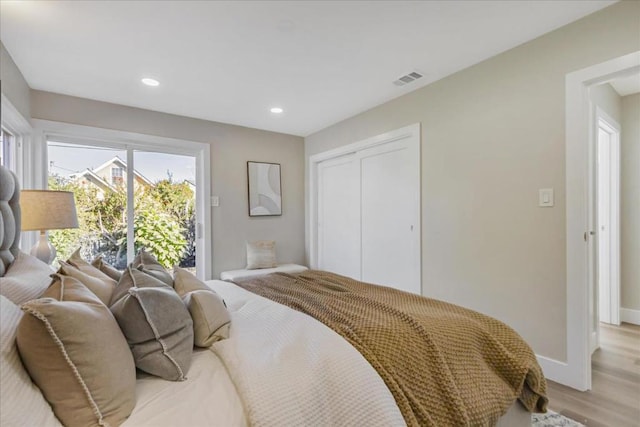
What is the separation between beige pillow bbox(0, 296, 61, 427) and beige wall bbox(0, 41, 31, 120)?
88.2 inches

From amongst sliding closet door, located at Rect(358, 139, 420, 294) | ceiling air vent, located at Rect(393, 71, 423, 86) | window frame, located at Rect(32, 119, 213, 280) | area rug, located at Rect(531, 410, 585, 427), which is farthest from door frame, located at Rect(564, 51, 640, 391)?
window frame, located at Rect(32, 119, 213, 280)

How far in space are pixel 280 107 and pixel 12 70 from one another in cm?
222

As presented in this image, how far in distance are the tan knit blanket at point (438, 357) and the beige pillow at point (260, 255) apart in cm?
238

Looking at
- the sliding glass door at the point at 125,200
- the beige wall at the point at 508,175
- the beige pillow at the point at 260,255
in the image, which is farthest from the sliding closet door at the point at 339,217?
the sliding glass door at the point at 125,200

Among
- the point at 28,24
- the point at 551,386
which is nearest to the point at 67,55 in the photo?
the point at 28,24

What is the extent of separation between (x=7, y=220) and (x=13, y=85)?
5.30ft

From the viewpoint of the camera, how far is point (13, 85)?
7.79 feet

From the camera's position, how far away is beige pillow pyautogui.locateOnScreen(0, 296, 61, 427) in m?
0.65

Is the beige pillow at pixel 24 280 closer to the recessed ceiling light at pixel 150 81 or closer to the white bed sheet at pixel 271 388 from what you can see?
the white bed sheet at pixel 271 388

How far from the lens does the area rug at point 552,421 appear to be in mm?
1678

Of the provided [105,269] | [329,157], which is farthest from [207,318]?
[329,157]

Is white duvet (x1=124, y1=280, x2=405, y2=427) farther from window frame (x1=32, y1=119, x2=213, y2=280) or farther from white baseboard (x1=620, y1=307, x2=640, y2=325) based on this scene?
white baseboard (x1=620, y1=307, x2=640, y2=325)

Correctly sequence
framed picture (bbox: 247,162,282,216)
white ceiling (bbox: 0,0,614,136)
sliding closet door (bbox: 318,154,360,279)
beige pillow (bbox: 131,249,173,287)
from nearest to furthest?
beige pillow (bbox: 131,249,173,287) < white ceiling (bbox: 0,0,614,136) < sliding closet door (bbox: 318,154,360,279) < framed picture (bbox: 247,162,282,216)

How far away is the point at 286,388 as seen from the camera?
0.95 m
